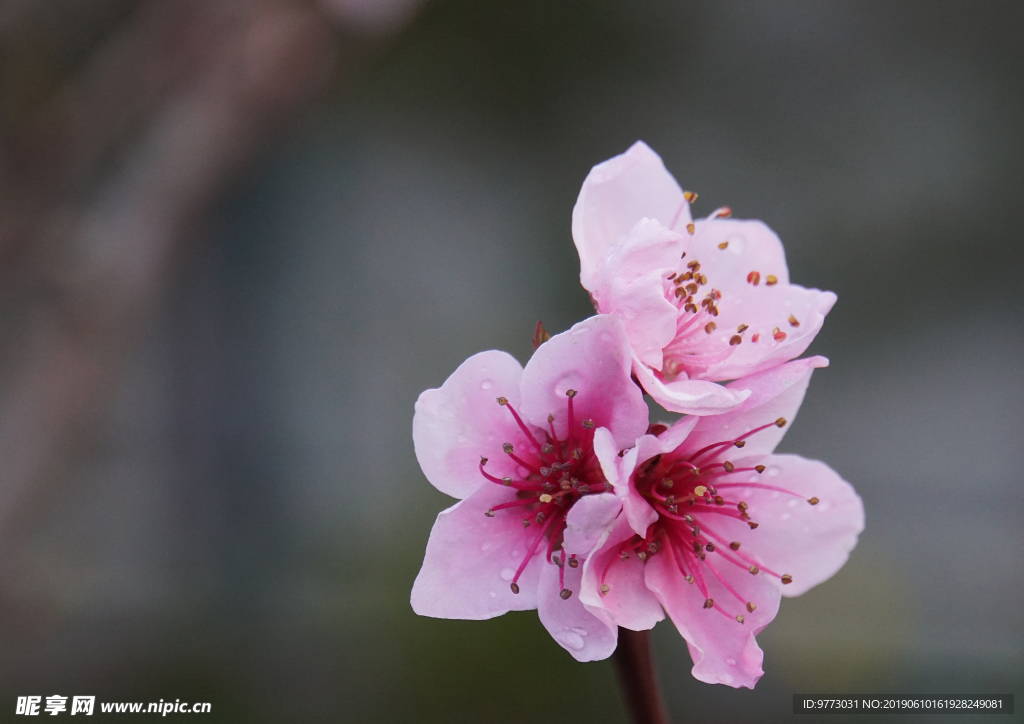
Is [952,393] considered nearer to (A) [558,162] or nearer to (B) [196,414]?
(A) [558,162]

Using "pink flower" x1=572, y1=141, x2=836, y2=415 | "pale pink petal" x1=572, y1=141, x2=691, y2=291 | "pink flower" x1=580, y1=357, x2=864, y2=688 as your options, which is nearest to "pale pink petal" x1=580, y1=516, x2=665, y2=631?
"pink flower" x1=580, y1=357, x2=864, y2=688

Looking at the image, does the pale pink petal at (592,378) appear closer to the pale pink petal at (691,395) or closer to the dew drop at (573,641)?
the pale pink petal at (691,395)

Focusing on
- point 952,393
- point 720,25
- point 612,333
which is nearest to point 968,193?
point 952,393

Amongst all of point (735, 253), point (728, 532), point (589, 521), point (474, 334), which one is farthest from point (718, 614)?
point (474, 334)

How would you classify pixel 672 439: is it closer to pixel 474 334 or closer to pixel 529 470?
pixel 529 470

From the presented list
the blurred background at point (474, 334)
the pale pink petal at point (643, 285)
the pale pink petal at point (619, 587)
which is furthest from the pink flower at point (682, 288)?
the blurred background at point (474, 334)
